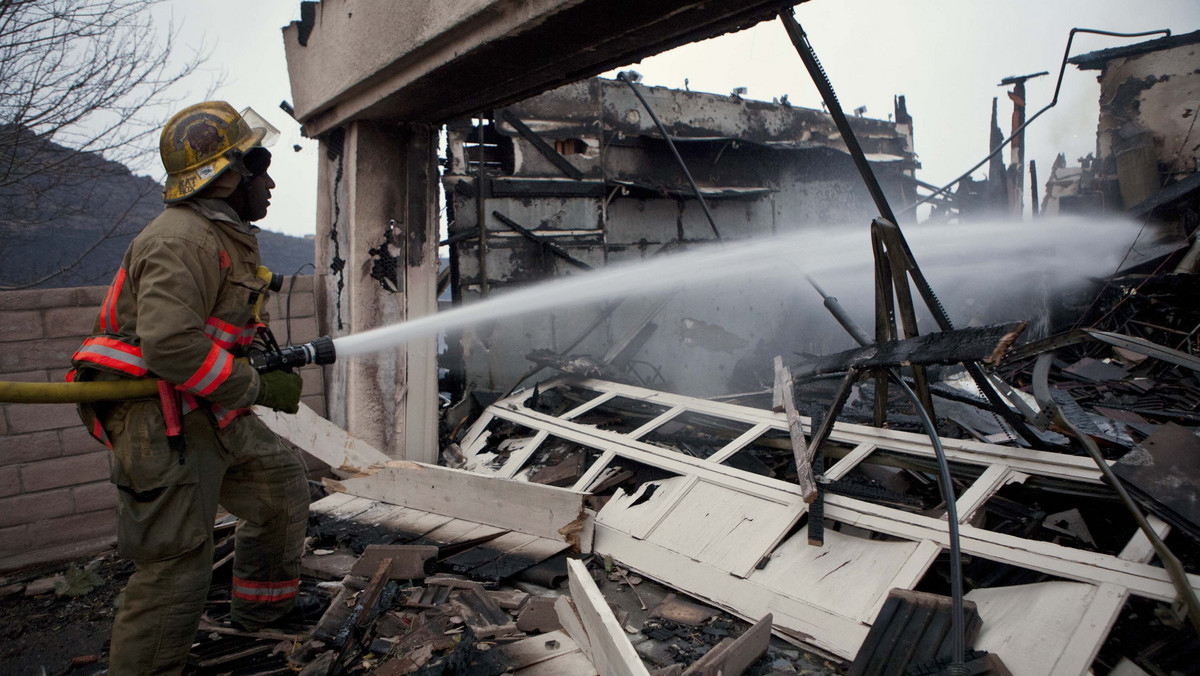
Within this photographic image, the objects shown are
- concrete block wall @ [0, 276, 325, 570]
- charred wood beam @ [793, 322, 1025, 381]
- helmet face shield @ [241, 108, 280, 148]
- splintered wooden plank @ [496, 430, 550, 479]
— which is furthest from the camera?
splintered wooden plank @ [496, 430, 550, 479]

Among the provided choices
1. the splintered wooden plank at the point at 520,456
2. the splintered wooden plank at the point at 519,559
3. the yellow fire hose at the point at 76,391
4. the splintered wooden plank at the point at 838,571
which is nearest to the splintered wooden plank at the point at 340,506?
the splintered wooden plank at the point at 520,456

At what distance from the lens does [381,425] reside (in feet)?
16.5

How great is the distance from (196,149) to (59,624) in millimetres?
2804

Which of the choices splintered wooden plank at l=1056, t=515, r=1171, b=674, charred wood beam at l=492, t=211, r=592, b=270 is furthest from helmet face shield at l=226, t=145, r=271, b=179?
charred wood beam at l=492, t=211, r=592, b=270

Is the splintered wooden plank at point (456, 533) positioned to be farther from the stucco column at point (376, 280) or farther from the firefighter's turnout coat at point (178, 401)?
the firefighter's turnout coat at point (178, 401)

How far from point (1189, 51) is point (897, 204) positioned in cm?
446

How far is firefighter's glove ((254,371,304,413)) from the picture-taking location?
2.82 meters

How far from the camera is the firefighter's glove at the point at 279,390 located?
2816mm

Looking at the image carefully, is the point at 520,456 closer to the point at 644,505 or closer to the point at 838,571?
the point at 644,505

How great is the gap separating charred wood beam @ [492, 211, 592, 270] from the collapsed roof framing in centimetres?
353

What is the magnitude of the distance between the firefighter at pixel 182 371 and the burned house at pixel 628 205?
3.98m

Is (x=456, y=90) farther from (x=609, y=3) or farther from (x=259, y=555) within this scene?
(x=259, y=555)

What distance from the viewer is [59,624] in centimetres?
353

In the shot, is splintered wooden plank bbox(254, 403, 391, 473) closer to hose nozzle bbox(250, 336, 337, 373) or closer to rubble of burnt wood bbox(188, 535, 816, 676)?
rubble of burnt wood bbox(188, 535, 816, 676)
